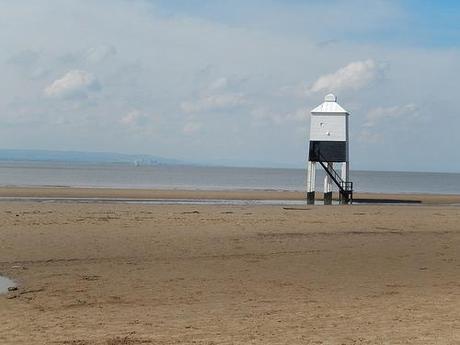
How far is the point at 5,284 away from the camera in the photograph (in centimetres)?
1327

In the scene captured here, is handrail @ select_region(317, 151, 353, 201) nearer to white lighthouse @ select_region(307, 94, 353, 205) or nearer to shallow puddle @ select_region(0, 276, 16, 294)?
white lighthouse @ select_region(307, 94, 353, 205)

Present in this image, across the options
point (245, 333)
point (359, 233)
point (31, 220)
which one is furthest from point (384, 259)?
point (31, 220)

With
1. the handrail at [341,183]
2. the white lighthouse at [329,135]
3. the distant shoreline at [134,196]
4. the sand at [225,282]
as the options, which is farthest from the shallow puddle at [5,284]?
the handrail at [341,183]

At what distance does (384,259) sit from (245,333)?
9.23m

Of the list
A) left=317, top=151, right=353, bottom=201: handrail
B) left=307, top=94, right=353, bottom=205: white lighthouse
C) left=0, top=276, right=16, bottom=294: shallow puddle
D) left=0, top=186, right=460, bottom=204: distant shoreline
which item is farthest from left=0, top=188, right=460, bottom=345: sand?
left=0, top=186, right=460, bottom=204: distant shoreline

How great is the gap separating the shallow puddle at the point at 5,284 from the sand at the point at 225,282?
27 centimetres

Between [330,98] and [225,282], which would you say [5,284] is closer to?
[225,282]

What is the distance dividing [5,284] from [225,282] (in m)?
4.30

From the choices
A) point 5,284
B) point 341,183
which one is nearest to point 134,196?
point 341,183

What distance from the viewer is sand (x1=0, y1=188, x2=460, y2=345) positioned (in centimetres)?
940

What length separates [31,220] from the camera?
82.3ft

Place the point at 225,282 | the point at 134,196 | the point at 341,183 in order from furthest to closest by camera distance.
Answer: the point at 134,196, the point at 341,183, the point at 225,282

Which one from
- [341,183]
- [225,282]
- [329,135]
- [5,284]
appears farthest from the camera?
[341,183]

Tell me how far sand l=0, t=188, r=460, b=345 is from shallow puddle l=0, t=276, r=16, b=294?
0.27 metres
